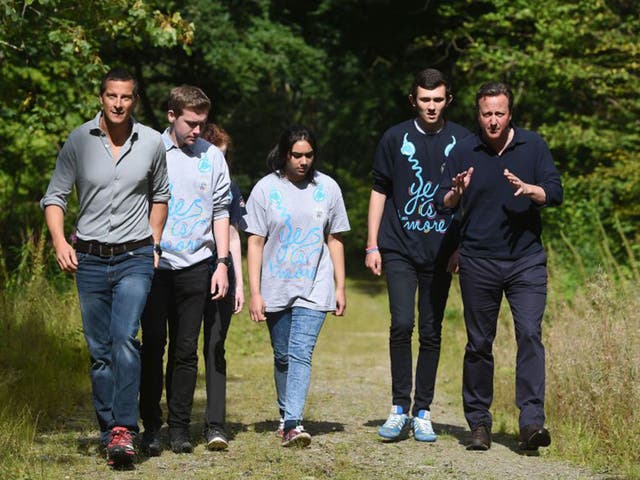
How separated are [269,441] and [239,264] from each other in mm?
1107

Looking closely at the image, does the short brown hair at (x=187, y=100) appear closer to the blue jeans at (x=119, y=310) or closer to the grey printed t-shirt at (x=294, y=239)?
the grey printed t-shirt at (x=294, y=239)

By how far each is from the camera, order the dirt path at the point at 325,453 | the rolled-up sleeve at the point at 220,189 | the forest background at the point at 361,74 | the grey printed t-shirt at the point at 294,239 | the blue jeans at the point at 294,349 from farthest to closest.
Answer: the forest background at the point at 361,74
the grey printed t-shirt at the point at 294,239
the blue jeans at the point at 294,349
the rolled-up sleeve at the point at 220,189
the dirt path at the point at 325,453

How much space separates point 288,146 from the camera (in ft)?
22.9

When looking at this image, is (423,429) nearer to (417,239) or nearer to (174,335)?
(417,239)

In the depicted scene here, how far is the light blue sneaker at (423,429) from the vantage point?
705cm

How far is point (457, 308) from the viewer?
533 inches

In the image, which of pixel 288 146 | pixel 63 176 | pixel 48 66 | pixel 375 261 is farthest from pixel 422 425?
pixel 48 66

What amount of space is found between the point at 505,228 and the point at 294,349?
147 cm

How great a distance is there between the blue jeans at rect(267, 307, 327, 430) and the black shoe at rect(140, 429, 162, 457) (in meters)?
0.79

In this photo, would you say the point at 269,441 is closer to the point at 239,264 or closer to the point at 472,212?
the point at 239,264

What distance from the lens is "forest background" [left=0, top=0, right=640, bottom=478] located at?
1017 centimetres

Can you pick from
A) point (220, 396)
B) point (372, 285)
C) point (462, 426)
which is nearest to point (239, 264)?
point (220, 396)

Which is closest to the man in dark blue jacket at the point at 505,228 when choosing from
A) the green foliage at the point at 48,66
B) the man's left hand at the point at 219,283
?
the man's left hand at the point at 219,283

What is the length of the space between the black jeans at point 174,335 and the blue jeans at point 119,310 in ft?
1.20
